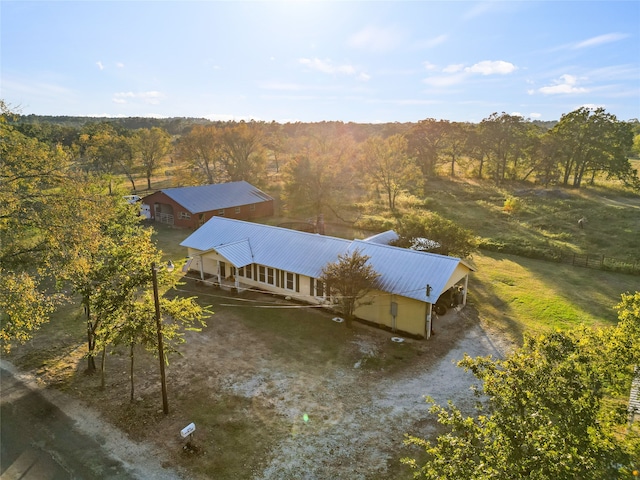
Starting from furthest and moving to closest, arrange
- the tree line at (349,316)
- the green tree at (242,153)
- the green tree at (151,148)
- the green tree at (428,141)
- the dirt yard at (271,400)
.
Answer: the green tree at (428,141), the green tree at (151,148), the green tree at (242,153), the dirt yard at (271,400), the tree line at (349,316)

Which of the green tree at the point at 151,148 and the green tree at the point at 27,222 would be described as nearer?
the green tree at the point at 27,222

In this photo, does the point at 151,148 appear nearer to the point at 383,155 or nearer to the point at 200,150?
the point at 200,150

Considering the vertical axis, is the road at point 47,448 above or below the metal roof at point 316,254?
below

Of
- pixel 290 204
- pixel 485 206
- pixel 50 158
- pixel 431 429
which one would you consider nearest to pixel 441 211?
pixel 485 206

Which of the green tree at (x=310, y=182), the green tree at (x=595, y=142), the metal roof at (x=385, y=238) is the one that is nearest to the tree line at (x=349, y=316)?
the metal roof at (x=385, y=238)

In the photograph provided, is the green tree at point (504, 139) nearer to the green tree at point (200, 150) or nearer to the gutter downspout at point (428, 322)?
the green tree at point (200, 150)

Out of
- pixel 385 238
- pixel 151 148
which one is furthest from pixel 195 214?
pixel 151 148

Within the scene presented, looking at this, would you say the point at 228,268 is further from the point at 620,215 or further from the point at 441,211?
the point at 620,215
